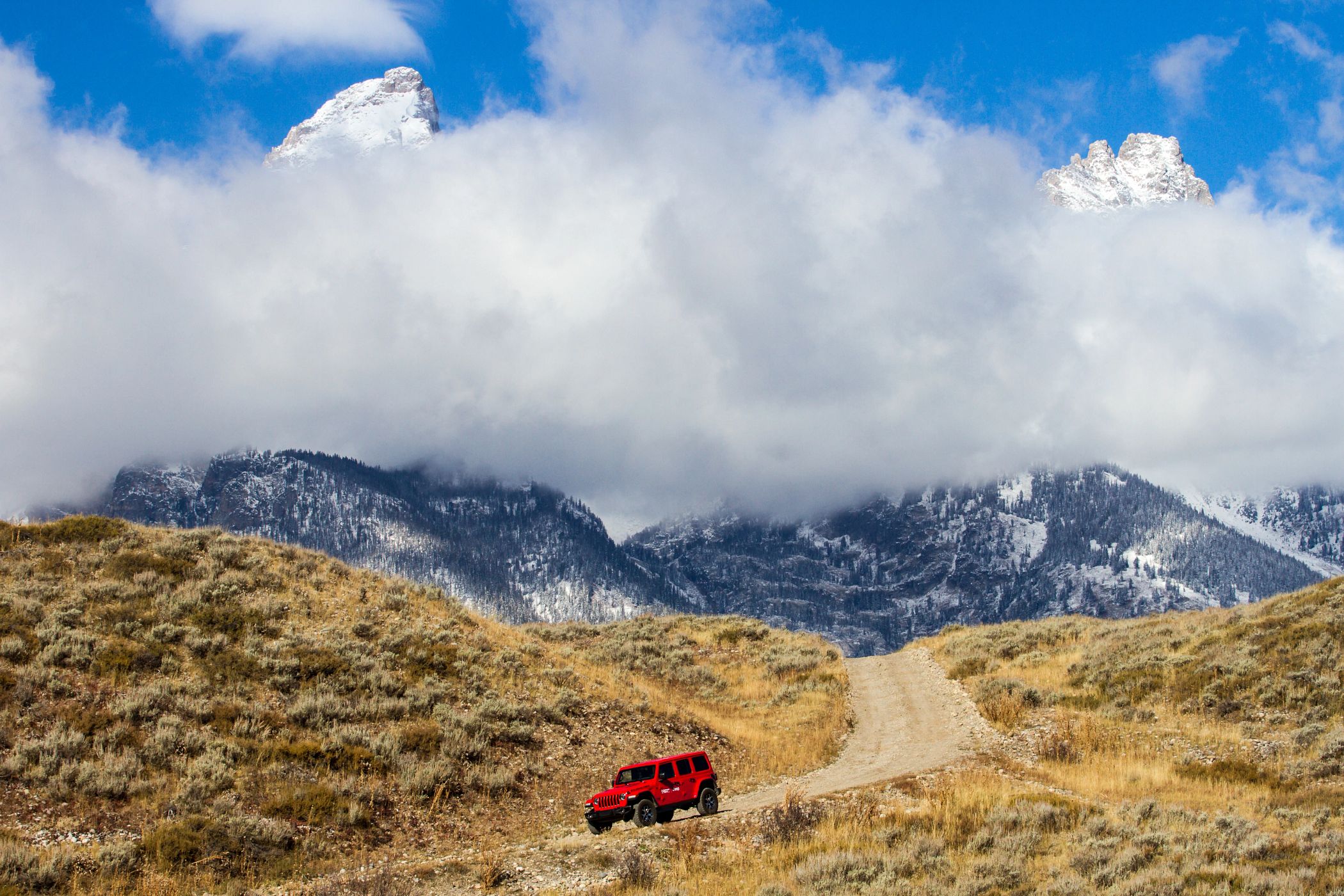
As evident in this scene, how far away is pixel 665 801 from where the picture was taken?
20594mm

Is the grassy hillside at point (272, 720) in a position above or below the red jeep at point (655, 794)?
above

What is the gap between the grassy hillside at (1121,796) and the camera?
45.9ft

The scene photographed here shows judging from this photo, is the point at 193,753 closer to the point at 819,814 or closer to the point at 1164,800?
the point at 819,814

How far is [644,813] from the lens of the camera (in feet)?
66.5

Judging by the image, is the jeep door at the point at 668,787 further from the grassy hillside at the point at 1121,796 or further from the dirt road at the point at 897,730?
the grassy hillside at the point at 1121,796

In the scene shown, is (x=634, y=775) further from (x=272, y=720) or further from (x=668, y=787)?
(x=272, y=720)

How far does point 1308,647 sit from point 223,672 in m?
33.2

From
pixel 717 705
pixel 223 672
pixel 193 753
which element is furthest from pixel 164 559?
pixel 717 705

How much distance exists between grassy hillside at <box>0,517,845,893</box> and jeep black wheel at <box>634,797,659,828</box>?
189 cm

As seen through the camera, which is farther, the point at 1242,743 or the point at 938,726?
the point at 938,726

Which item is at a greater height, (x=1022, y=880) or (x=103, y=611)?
(x=103, y=611)

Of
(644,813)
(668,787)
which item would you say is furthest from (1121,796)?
(644,813)

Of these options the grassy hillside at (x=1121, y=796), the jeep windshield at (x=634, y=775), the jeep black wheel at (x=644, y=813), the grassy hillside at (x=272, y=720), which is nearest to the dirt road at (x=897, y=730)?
the grassy hillside at (x=1121, y=796)

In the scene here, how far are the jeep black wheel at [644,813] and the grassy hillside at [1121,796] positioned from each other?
229cm
